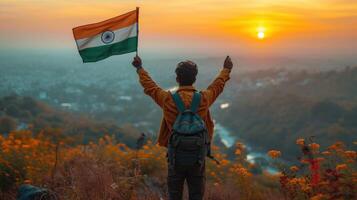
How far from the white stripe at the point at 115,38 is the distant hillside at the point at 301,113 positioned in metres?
41.5

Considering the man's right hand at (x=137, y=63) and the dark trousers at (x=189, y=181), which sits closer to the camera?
the dark trousers at (x=189, y=181)

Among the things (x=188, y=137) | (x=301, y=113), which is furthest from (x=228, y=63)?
(x=301, y=113)

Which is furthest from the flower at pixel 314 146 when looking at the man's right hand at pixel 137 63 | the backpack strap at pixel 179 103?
the man's right hand at pixel 137 63

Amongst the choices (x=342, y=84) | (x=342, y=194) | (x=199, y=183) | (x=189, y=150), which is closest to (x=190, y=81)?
(x=189, y=150)

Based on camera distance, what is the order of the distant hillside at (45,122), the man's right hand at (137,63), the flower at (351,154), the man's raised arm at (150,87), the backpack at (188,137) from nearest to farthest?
the backpack at (188,137)
the man's raised arm at (150,87)
the man's right hand at (137,63)
the flower at (351,154)
the distant hillside at (45,122)

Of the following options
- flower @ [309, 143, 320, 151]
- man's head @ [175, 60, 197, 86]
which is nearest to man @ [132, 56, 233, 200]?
man's head @ [175, 60, 197, 86]

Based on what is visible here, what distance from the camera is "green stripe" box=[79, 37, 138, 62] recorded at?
5.66 meters

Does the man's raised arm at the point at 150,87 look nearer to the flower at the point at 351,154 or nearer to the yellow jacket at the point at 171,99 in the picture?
the yellow jacket at the point at 171,99

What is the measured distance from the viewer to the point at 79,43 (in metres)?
5.73

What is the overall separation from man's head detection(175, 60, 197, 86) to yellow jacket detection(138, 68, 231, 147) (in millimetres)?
59

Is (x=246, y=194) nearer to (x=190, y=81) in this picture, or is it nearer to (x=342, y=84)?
(x=190, y=81)

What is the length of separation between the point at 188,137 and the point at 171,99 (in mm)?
455

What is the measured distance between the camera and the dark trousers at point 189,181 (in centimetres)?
463

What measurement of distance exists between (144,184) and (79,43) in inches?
108
